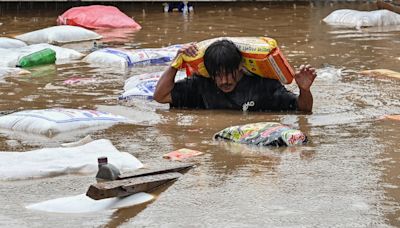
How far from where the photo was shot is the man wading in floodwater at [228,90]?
614cm

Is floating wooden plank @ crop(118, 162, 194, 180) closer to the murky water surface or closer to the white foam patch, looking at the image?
the murky water surface

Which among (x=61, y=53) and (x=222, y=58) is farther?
(x=61, y=53)

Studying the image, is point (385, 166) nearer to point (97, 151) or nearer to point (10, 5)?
point (97, 151)

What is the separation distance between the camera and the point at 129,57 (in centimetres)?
877

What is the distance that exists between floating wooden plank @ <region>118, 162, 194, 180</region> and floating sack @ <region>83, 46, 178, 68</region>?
4122 millimetres

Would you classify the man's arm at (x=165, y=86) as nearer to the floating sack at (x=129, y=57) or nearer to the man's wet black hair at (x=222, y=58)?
the man's wet black hair at (x=222, y=58)

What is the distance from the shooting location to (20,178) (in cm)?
446

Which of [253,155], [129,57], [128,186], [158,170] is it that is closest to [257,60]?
[253,155]

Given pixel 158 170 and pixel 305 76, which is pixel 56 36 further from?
pixel 158 170

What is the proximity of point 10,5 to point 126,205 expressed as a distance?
490 inches

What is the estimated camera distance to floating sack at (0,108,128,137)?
565 centimetres

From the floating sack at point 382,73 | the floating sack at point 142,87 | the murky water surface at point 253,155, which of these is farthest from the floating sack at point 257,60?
the floating sack at point 382,73

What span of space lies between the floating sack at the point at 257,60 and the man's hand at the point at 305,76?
21 centimetres

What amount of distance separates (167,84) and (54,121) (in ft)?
3.50
